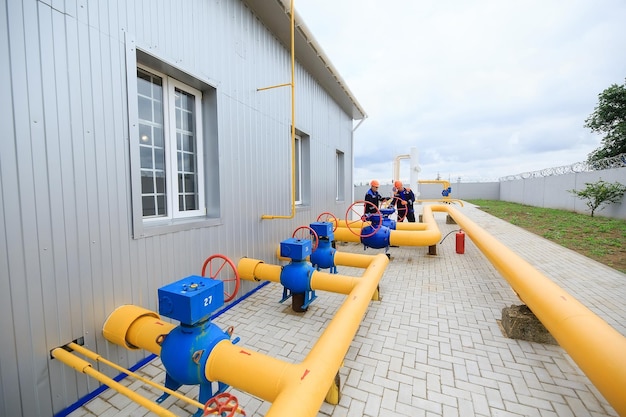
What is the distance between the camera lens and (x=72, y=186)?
6.65 feet

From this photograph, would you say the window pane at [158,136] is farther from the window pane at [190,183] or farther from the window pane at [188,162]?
the window pane at [190,183]

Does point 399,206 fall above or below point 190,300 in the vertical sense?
above

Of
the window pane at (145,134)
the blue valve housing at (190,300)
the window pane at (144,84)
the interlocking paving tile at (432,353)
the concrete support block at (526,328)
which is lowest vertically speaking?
the interlocking paving tile at (432,353)

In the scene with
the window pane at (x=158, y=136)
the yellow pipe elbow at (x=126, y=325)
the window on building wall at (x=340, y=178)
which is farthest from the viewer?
the window on building wall at (x=340, y=178)

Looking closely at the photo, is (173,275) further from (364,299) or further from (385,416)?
(385,416)

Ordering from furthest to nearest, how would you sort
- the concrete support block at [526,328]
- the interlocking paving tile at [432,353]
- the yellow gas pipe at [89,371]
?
1. the concrete support block at [526,328]
2. the interlocking paving tile at [432,353]
3. the yellow gas pipe at [89,371]

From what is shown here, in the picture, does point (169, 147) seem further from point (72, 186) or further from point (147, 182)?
point (72, 186)

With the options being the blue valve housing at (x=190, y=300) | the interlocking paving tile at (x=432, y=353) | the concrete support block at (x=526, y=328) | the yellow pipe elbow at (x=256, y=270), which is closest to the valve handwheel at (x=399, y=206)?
the interlocking paving tile at (x=432, y=353)

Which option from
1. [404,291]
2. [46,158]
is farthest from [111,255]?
[404,291]

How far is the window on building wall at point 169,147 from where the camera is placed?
2.89m

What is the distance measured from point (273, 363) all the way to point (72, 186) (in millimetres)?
2018

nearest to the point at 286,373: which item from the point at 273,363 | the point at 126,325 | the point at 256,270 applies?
the point at 273,363

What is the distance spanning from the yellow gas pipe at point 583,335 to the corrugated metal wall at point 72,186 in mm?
3481

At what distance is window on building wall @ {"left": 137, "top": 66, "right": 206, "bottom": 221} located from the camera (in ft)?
9.49
